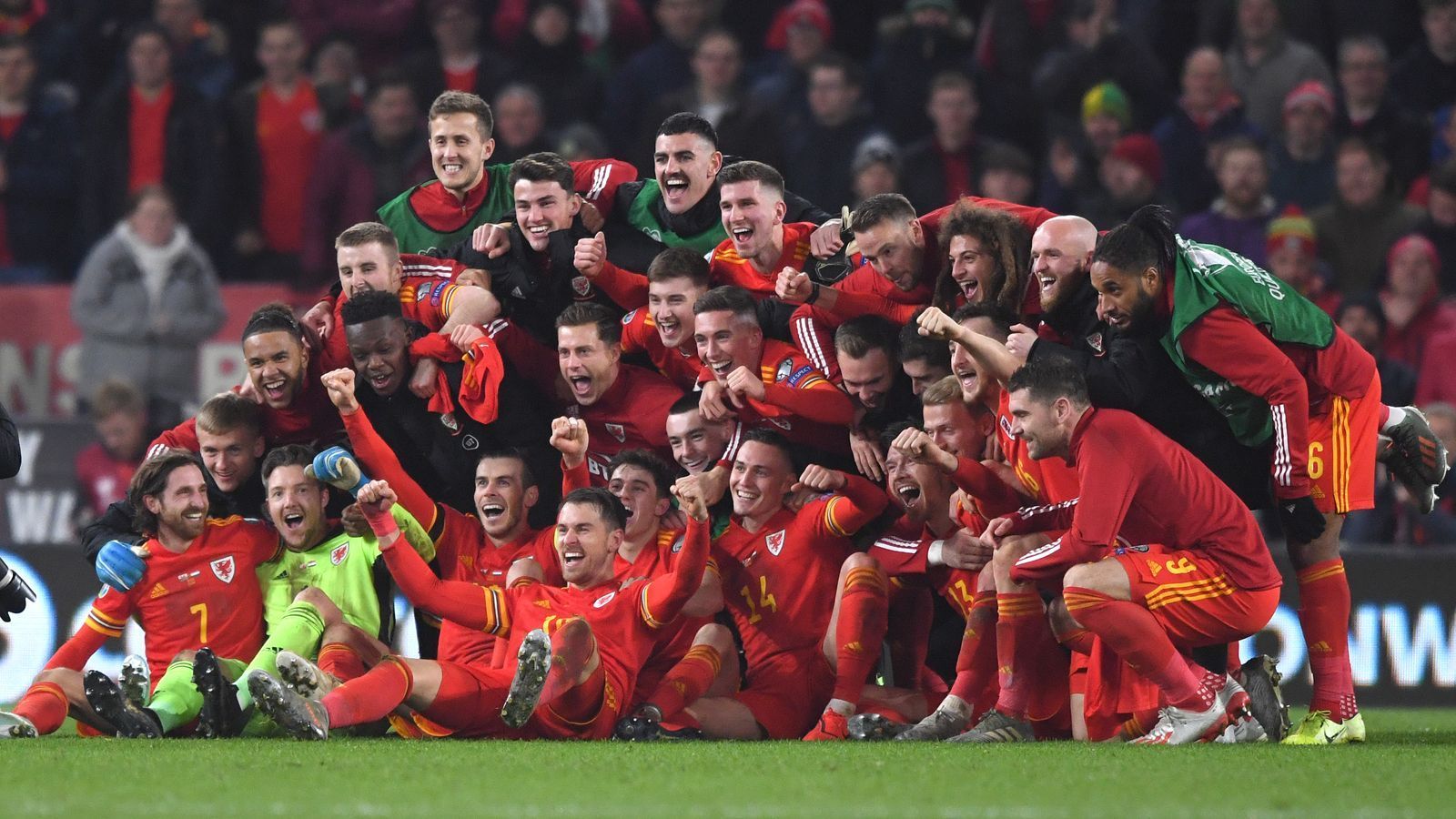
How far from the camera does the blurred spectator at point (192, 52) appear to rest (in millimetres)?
13961

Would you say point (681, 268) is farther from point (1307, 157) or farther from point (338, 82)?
point (338, 82)

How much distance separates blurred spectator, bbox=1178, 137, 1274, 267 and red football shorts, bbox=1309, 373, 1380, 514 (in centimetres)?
445

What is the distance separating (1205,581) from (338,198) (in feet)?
24.9

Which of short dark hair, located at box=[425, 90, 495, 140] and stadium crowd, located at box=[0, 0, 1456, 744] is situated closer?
stadium crowd, located at box=[0, 0, 1456, 744]

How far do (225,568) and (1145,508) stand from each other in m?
3.74

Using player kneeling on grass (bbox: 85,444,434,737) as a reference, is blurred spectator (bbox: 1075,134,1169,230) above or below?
above

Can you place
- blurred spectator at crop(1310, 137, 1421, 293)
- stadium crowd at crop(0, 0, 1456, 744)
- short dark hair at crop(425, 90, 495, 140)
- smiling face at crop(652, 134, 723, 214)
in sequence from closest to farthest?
stadium crowd at crop(0, 0, 1456, 744) → smiling face at crop(652, 134, 723, 214) → short dark hair at crop(425, 90, 495, 140) → blurred spectator at crop(1310, 137, 1421, 293)

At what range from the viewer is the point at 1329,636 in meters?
7.58

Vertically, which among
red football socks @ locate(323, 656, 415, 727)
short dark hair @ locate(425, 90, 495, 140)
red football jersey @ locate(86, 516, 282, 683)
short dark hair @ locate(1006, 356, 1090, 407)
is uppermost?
short dark hair @ locate(425, 90, 495, 140)

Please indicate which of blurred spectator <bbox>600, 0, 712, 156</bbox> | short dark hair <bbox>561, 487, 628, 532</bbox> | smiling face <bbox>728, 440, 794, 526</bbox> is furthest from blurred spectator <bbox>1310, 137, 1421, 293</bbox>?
short dark hair <bbox>561, 487, 628, 532</bbox>

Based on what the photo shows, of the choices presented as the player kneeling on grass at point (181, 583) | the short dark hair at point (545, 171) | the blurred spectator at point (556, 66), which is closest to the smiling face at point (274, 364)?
the player kneeling on grass at point (181, 583)

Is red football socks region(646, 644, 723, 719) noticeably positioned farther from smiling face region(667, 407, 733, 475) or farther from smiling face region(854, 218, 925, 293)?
smiling face region(854, 218, 925, 293)

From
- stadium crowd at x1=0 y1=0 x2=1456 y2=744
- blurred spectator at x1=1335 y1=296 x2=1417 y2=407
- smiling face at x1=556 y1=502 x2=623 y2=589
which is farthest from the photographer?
blurred spectator at x1=1335 y1=296 x2=1417 y2=407

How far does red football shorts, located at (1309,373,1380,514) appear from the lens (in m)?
7.54
